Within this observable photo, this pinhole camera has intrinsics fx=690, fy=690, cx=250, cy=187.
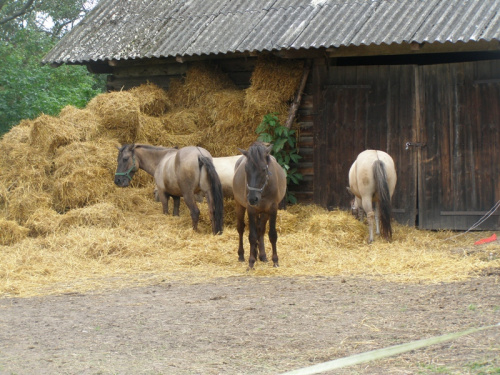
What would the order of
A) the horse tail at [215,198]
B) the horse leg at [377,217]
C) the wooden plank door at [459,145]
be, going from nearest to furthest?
the horse leg at [377,217] → the horse tail at [215,198] → the wooden plank door at [459,145]

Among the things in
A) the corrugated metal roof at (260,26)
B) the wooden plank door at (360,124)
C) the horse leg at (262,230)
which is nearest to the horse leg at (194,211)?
the wooden plank door at (360,124)

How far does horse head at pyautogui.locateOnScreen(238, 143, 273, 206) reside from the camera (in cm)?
778

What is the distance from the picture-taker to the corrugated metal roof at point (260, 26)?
1098 centimetres

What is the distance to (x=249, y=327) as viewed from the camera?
217 inches

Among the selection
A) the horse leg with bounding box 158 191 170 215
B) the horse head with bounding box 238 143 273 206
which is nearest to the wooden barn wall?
the horse leg with bounding box 158 191 170 215

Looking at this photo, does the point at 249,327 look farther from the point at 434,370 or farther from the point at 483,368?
the point at 483,368

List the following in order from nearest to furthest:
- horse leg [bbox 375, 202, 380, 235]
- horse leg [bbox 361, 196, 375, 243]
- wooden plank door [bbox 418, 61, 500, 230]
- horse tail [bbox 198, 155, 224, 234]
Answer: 1. horse leg [bbox 361, 196, 375, 243]
2. horse leg [bbox 375, 202, 380, 235]
3. horse tail [bbox 198, 155, 224, 234]
4. wooden plank door [bbox 418, 61, 500, 230]

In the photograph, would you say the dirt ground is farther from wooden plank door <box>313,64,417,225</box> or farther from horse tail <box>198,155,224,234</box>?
wooden plank door <box>313,64,417,225</box>

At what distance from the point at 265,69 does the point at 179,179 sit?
108 inches

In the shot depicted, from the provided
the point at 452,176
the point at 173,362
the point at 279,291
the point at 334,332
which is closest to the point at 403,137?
the point at 452,176

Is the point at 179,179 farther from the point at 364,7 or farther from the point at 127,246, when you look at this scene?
the point at 364,7

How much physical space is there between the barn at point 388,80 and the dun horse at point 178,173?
200 centimetres

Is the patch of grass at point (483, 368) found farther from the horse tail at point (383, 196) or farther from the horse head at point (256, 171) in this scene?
the horse tail at point (383, 196)

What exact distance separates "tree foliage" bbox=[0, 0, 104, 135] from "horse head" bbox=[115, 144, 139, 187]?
6568 mm
